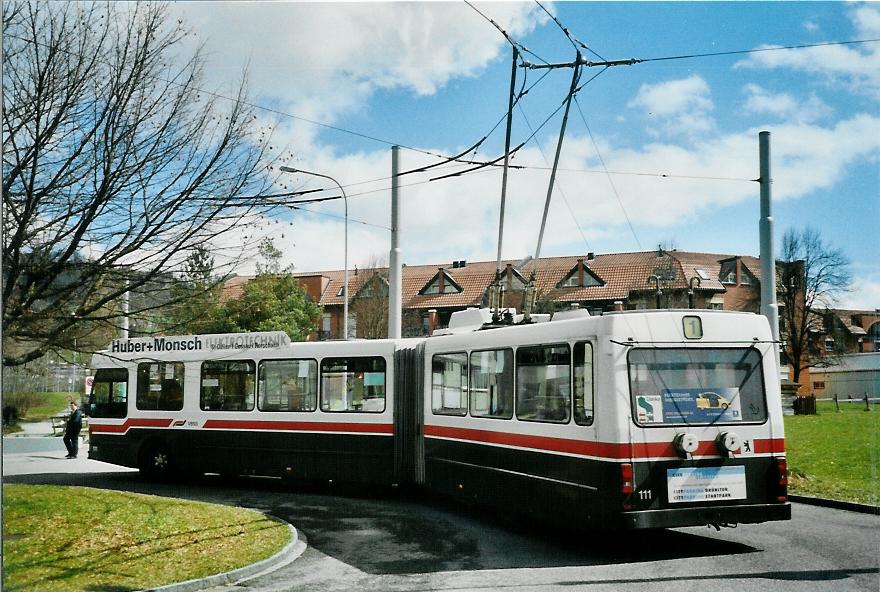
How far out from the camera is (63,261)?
409 inches

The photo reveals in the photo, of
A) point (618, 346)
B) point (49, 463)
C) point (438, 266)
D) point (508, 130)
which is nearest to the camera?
point (618, 346)

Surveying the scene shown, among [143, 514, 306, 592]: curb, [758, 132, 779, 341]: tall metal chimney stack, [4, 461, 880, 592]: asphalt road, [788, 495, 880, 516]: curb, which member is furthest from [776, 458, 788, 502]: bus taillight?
[143, 514, 306, 592]: curb

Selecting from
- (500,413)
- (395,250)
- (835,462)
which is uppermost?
(395,250)

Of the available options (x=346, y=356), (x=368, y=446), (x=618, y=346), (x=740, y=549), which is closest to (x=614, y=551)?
(x=740, y=549)

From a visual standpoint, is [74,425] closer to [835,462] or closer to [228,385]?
[228,385]

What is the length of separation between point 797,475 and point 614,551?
6.88 meters

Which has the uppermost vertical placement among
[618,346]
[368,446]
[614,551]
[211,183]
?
[211,183]

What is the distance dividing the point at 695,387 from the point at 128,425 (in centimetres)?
1294

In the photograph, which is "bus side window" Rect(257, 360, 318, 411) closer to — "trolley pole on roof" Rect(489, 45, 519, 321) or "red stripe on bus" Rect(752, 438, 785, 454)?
"trolley pole on roof" Rect(489, 45, 519, 321)

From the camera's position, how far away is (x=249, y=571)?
9.37 meters

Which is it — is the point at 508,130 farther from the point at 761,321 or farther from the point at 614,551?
the point at 614,551

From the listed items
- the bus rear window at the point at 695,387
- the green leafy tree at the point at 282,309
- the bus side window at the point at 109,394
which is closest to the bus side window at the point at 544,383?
the bus rear window at the point at 695,387

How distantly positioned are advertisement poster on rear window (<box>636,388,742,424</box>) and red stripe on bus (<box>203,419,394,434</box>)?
21.4 ft

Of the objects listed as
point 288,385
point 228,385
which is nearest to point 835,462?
point 288,385
